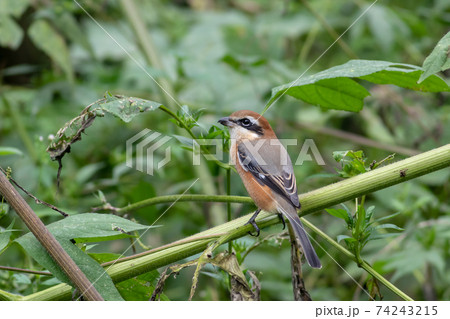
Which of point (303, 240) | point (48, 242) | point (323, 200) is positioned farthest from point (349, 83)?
point (48, 242)

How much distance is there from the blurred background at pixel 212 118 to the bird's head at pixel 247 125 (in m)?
0.31

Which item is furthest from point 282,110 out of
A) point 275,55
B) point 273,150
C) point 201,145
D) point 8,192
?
point 8,192

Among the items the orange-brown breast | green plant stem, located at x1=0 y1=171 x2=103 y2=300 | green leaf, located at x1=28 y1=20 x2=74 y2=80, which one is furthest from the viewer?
green leaf, located at x1=28 y1=20 x2=74 y2=80

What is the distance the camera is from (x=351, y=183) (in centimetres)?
A: 193

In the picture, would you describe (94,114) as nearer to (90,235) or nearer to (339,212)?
(90,235)

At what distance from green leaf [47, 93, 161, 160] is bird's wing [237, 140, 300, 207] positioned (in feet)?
3.50

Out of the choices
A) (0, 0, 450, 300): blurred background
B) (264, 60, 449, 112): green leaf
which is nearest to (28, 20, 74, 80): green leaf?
(0, 0, 450, 300): blurred background

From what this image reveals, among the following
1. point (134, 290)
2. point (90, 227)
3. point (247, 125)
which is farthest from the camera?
point (247, 125)

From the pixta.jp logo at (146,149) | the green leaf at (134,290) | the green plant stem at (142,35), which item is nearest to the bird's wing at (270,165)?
the pixta.jp logo at (146,149)

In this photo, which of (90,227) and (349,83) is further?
(349,83)

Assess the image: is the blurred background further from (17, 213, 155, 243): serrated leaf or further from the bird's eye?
(17, 213, 155, 243): serrated leaf

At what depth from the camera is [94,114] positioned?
1911 millimetres

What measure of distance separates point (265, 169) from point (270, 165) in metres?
0.06

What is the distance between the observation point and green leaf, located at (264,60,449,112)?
204 cm
